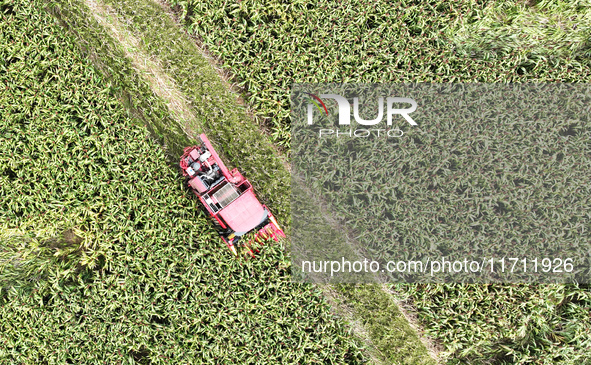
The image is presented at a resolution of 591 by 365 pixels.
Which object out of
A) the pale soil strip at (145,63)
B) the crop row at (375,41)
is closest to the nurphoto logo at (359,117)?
the crop row at (375,41)

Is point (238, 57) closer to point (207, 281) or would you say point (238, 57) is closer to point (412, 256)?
point (207, 281)

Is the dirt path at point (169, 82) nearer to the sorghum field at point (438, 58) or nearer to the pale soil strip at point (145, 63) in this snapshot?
the pale soil strip at point (145, 63)

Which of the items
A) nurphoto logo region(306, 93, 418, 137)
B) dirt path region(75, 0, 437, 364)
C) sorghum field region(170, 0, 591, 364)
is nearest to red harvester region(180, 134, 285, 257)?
dirt path region(75, 0, 437, 364)

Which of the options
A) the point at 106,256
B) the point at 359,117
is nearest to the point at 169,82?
the point at 106,256

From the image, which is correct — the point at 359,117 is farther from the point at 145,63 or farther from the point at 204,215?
the point at 145,63

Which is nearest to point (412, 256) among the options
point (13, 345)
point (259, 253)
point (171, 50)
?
point (259, 253)

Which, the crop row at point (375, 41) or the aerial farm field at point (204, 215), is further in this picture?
the crop row at point (375, 41)
